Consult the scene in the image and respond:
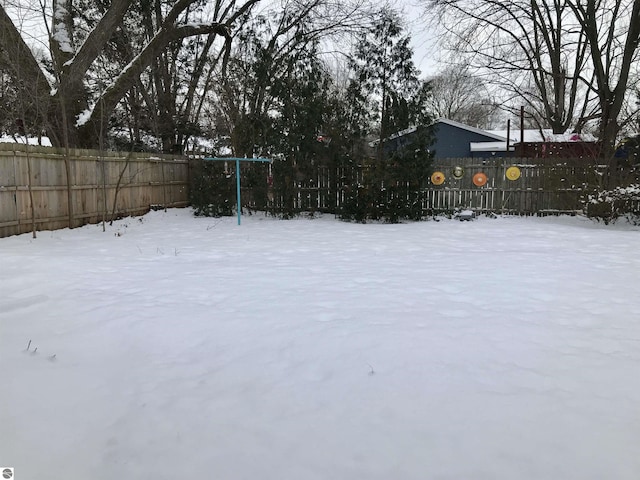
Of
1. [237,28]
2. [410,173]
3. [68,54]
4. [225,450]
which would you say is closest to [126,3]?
[68,54]

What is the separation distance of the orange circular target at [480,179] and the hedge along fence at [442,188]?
0.13 m

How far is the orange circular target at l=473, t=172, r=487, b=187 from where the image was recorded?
41.5ft

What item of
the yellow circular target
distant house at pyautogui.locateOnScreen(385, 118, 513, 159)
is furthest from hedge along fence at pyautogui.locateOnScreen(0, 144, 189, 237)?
distant house at pyautogui.locateOnScreen(385, 118, 513, 159)

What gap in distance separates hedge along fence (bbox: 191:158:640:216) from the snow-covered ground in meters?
6.58

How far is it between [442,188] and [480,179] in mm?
1006

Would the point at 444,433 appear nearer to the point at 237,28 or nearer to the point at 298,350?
the point at 298,350

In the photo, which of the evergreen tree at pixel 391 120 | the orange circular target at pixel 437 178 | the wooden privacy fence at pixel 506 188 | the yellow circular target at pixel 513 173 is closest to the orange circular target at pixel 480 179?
the wooden privacy fence at pixel 506 188

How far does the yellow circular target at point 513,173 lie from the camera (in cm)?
1253

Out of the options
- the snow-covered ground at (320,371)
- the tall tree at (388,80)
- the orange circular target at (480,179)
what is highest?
the tall tree at (388,80)

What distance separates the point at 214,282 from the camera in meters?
4.96

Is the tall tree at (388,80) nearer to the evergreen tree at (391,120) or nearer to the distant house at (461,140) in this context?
the evergreen tree at (391,120)

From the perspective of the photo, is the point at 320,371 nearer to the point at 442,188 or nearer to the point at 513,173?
the point at 442,188

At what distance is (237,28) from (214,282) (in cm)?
1245

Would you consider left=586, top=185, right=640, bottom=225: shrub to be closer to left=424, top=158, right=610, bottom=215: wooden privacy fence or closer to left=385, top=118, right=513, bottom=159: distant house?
left=424, top=158, right=610, bottom=215: wooden privacy fence
